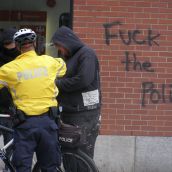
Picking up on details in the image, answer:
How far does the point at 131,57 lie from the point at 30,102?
257 centimetres

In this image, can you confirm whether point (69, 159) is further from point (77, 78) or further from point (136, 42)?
point (136, 42)

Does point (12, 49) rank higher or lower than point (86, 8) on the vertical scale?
lower

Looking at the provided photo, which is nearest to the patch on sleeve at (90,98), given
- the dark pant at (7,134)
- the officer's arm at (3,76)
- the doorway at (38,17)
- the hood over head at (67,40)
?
the hood over head at (67,40)

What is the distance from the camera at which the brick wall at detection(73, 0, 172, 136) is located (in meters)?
7.44

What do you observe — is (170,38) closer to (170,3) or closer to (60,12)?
(170,3)

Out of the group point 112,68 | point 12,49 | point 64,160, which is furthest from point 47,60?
point 112,68

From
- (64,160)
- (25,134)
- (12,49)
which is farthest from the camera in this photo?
(12,49)

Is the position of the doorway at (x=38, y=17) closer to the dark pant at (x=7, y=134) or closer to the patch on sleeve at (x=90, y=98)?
the dark pant at (x=7, y=134)

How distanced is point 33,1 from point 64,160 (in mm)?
2906

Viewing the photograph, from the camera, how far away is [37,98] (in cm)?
521

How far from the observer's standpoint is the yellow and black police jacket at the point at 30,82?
17.0 ft

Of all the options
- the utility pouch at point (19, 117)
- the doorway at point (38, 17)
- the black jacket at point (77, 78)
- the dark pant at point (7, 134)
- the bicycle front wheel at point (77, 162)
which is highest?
the doorway at point (38, 17)

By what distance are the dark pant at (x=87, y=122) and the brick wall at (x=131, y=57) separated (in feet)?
4.82

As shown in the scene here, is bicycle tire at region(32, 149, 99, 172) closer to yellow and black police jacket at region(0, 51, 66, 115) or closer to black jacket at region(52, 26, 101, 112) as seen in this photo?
black jacket at region(52, 26, 101, 112)
